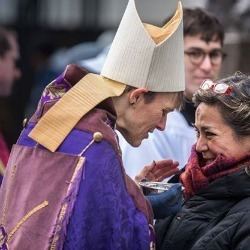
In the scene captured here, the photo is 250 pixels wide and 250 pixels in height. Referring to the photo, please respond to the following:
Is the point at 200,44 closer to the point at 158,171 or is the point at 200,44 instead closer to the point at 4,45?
the point at 158,171

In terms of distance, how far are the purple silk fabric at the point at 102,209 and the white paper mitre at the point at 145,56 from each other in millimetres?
374

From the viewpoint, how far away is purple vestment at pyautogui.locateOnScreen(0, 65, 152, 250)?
12.1ft

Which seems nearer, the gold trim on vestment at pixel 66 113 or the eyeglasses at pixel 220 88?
the gold trim on vestment at pixel 66 113

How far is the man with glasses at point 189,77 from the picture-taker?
5.34 metres

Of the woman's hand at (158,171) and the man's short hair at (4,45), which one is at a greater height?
the woman's hand at (158,171)

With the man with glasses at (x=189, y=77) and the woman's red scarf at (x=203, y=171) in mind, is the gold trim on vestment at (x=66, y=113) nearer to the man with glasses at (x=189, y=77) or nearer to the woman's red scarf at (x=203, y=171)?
the woman's red scarf at (x=203, y=171)

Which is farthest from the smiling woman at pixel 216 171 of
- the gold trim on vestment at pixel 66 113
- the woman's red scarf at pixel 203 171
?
the gold trim on vestment at pixel 66 113

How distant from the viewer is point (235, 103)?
12.9ft

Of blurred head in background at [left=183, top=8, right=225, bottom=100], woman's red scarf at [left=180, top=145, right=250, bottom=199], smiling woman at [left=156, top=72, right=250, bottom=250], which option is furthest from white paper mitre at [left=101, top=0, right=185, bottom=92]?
blurred head in background at [left=183, top=8, right=225, bottom=100]

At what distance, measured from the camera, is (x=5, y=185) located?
3908mm

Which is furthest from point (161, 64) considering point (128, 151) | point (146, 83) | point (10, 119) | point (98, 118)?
point (10, 119)

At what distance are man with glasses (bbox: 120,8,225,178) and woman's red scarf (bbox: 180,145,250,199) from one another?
1.19m

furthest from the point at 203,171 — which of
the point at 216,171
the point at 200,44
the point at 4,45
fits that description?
the point at 4,45

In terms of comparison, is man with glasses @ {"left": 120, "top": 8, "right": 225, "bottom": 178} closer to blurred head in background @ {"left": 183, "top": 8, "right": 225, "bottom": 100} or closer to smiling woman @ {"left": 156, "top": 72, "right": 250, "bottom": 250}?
blurred head in background @ {"left": 183, "top": 8, "right": 225, "bottom": 100}
